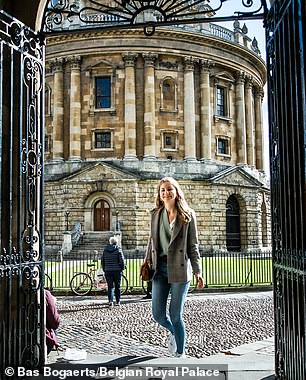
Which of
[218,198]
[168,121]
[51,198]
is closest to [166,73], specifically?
[168,121]

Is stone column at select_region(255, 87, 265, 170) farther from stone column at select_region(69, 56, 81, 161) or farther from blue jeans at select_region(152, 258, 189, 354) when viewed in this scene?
blue jeans at select_region(152, 258, 189, 354)

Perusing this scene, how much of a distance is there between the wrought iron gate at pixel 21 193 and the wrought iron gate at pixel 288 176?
2.36m

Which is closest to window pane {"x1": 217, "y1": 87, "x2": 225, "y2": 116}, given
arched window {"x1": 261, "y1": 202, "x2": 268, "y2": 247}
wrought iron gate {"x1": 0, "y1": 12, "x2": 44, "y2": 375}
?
arched window {"x1": 261, "y1": 202, "x2": 268, "y2": 247}

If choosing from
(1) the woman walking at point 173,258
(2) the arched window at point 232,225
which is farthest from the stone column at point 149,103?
(1) the woman walking at point 173,258

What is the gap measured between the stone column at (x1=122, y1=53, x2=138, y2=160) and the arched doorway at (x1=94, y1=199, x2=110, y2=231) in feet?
13.4

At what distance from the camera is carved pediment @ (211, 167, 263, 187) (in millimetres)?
35500

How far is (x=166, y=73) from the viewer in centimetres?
3609

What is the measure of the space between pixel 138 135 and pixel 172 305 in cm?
3084

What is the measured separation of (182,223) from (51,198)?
1211 inches

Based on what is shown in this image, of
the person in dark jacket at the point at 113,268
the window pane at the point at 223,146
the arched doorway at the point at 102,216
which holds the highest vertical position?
the window pane at the point at 223,146

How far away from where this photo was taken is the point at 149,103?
115ft

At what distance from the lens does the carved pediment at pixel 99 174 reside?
3378 centimetres

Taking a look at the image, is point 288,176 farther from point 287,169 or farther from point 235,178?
point 235,178

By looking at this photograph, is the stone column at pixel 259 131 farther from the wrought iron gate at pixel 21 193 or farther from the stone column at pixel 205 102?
the wrought iron gate at pixel 21 193
